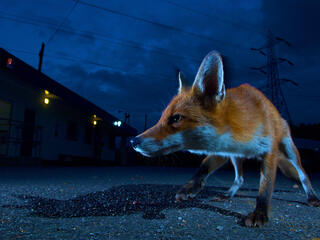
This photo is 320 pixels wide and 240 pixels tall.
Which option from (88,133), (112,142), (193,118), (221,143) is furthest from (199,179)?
(112,142)

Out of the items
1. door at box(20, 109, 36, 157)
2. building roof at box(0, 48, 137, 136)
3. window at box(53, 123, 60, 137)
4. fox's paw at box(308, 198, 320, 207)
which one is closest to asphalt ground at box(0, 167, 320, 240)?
fox's paw at box(308, 198, 320, 207)

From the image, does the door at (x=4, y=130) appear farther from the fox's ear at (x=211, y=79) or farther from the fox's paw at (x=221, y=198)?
the fox's ear at (x=211, y=79)

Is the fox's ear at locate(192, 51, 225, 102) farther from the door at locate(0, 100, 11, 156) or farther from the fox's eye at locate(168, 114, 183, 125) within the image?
the door at locate(0, 100, 11, 156)

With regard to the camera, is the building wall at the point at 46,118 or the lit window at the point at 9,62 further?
the building wall at the point at 46,118

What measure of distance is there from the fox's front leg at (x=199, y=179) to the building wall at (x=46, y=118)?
11.4 metres

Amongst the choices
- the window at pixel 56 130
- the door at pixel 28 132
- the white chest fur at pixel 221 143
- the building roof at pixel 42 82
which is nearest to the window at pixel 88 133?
the building roof at pixel 42 82

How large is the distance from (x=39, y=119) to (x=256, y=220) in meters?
14.7

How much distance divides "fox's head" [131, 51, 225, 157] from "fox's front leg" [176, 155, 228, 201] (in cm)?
70

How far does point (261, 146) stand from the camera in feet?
9.09

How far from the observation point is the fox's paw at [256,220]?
95.9 inches

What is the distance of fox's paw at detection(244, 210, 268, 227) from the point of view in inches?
95.9

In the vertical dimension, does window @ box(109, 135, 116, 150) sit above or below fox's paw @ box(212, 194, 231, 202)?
above

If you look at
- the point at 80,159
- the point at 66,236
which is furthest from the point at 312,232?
the point at 80,159

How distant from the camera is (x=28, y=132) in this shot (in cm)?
1451
